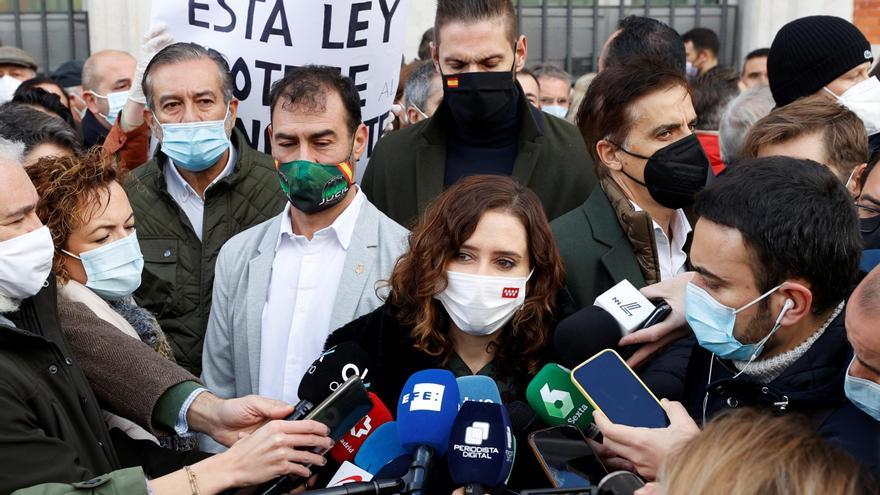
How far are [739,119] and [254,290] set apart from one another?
7.82ft

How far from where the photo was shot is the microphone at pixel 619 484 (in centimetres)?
234

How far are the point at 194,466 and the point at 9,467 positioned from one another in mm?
486

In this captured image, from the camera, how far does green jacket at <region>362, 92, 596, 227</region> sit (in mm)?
4656

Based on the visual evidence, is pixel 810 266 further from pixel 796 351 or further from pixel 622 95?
pixel 622 95

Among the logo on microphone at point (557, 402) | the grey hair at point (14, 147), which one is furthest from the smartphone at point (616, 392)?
the grey hair at point (14, 147)

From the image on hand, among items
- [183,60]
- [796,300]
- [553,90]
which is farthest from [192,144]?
[553,90]

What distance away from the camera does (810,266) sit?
111 inches

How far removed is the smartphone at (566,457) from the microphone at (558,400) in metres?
0.18

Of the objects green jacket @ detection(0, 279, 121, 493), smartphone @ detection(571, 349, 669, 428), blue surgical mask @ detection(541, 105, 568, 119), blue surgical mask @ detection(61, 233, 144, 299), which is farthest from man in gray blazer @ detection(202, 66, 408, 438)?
blue surgical mask @ detection(541, 105, 568, 119)

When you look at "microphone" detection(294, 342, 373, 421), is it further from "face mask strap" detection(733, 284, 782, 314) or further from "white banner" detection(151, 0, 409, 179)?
"white banner" detection(151, 0, 409, 179)

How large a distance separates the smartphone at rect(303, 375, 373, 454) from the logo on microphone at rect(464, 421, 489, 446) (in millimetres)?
352

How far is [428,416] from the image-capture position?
107 inches

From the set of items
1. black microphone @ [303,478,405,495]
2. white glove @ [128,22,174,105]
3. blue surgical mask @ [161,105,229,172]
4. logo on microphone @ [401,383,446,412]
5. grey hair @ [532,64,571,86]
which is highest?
white glove @ [128,22,174,105]

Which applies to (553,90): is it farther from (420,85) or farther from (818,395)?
(818,395)
